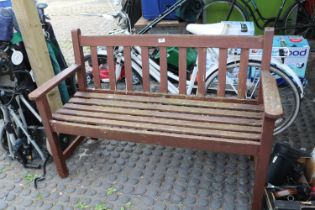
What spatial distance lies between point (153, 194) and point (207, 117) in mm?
763

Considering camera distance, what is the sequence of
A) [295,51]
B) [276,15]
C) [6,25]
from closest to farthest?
[6,25], [295,51], [276,15]

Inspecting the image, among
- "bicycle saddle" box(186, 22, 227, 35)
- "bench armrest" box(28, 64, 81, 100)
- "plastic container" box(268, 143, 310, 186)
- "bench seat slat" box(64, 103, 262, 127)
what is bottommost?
"plastic container" box(268, 143, 310, 186)

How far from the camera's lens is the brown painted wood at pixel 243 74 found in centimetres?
263

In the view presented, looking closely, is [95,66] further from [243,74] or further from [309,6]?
[309,6]

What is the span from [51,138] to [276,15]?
389 cm

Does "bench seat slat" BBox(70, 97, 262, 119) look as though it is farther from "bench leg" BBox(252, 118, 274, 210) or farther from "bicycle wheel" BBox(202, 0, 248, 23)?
"bicycle wheel" BBox(202, 0, 248, 23)

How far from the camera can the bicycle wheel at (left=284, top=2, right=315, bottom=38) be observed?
480 centimetres

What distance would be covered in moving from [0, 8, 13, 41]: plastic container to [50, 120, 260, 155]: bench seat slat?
0.77 m

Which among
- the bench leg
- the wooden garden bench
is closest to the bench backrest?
the wooden garden bench

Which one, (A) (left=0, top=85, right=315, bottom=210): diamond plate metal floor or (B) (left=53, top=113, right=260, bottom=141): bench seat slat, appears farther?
(A) (left=0, top=85, right=315, bottom=210): diamond plate metal floor

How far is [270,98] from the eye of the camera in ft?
7.09

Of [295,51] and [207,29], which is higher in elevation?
[207,29]

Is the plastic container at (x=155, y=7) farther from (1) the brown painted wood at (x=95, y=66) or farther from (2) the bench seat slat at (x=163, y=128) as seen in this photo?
(2) the bench seat slat at (x=163, y=128)

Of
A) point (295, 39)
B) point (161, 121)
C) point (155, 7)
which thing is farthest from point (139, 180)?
point (155, 7)
